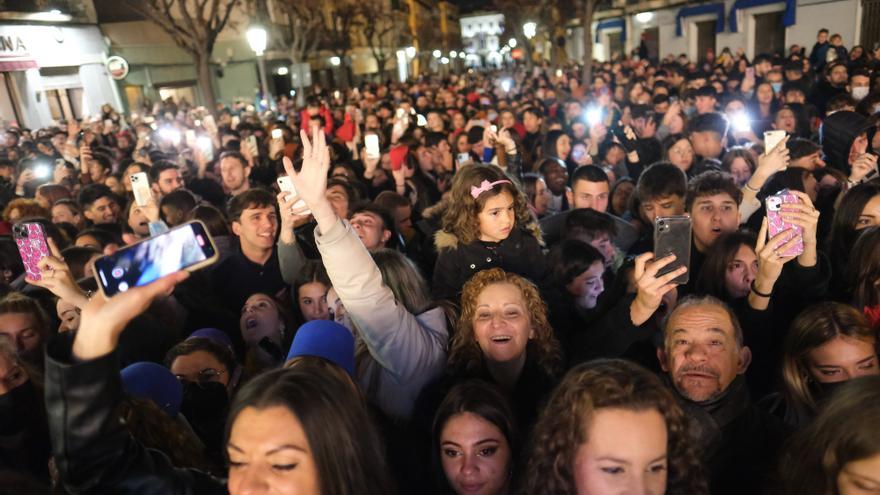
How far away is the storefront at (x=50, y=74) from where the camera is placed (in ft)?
60.4

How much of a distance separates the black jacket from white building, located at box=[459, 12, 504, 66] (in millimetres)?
79927

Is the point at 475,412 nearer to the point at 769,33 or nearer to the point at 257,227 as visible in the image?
the point at 257,227

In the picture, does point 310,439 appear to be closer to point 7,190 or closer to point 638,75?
point 7,190

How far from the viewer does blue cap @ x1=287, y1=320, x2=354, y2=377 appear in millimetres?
2305

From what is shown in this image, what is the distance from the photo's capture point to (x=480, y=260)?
3.71 m

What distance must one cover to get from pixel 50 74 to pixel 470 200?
22.4m

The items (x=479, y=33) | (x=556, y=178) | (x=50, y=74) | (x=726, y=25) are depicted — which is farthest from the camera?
(x=479, y=33)

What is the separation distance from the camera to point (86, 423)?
4.42 feet

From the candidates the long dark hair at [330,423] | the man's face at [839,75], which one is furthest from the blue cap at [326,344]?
the man's face at [839,75]

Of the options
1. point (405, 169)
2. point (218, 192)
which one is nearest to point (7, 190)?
point (218, 192)

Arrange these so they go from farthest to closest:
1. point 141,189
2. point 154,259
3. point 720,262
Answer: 1. point 141,189
2. point 720,262
3. point 154,259

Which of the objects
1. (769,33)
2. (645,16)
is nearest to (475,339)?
(769,33)

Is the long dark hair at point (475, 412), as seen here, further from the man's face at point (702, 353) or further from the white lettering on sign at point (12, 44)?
the white lettering on sign at point (12, 44)

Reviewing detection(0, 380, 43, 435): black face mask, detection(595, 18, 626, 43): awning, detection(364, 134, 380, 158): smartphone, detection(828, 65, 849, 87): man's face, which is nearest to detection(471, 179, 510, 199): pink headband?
detection(0, 380, 43, 435): black face mask
